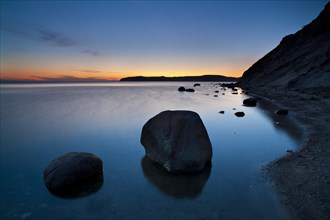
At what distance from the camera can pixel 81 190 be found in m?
6.33

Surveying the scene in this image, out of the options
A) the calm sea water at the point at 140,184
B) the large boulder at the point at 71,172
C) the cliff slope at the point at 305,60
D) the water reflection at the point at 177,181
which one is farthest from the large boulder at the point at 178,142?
the cliff slope at the point at 305,60

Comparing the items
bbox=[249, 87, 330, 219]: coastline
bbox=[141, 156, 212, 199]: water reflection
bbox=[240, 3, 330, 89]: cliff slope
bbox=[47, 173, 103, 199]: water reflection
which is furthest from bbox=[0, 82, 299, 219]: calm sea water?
bbox=[240, 3, 330, 89]: cliff slope

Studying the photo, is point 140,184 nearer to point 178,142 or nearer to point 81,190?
point 81,190

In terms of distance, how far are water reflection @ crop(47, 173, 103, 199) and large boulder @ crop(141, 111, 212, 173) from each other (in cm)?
225

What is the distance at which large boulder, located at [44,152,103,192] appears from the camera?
630cm

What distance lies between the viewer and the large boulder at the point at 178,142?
23.7ft

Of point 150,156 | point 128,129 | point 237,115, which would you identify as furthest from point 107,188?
point 237,115

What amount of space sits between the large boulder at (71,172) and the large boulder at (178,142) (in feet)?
7.26

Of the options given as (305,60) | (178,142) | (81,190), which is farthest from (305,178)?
(305,60)

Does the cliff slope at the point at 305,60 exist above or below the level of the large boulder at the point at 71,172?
above

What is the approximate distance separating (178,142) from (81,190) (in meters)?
3.41

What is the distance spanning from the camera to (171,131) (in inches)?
308

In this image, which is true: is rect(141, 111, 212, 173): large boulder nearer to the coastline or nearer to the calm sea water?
the calm sea water

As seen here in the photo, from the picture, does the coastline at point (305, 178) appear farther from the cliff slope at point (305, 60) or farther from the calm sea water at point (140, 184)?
the cliff slope at point (305, 60)
